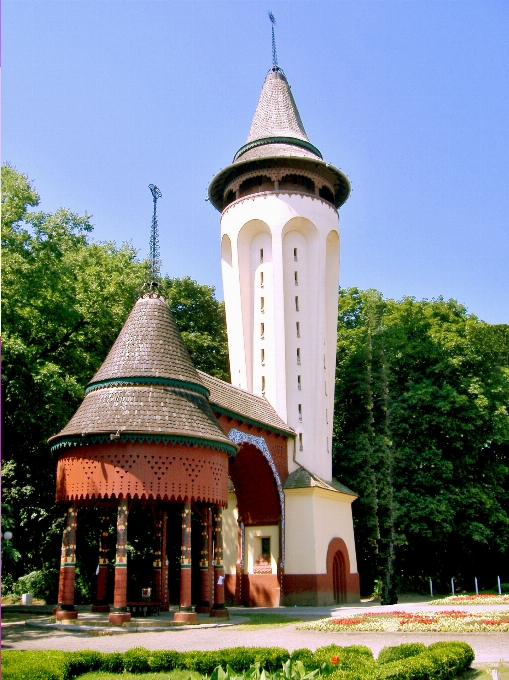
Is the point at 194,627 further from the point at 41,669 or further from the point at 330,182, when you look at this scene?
the point at 330,182

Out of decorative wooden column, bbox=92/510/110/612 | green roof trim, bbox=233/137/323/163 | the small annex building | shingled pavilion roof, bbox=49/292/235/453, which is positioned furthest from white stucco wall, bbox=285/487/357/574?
green roof trim, bbox=233/137/323/163

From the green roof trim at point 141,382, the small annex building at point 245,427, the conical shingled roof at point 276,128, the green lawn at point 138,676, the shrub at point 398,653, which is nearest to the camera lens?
the green lawn at point 138,676

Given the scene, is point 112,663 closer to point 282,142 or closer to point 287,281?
point 287,281

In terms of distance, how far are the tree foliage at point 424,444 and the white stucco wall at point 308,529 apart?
445cm

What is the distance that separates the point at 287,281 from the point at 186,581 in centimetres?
1628

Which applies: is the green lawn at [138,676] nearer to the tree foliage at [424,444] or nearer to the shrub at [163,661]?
the shrub at [163,661]

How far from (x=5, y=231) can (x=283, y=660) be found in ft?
52.1

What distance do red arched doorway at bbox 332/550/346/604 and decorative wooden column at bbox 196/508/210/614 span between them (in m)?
8.92

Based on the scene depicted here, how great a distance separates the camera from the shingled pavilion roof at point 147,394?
17.9 meters

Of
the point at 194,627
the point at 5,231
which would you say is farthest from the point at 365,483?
the point at 5,231

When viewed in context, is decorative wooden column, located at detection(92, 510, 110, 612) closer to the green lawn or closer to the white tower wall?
the green lawn

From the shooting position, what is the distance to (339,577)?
28266mm

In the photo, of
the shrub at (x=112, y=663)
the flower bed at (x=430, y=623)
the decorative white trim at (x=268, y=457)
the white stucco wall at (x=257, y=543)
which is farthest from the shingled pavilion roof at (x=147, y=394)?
the white stucco wall at (x=257, y=543)

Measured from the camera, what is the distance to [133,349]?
19734 millimetres
